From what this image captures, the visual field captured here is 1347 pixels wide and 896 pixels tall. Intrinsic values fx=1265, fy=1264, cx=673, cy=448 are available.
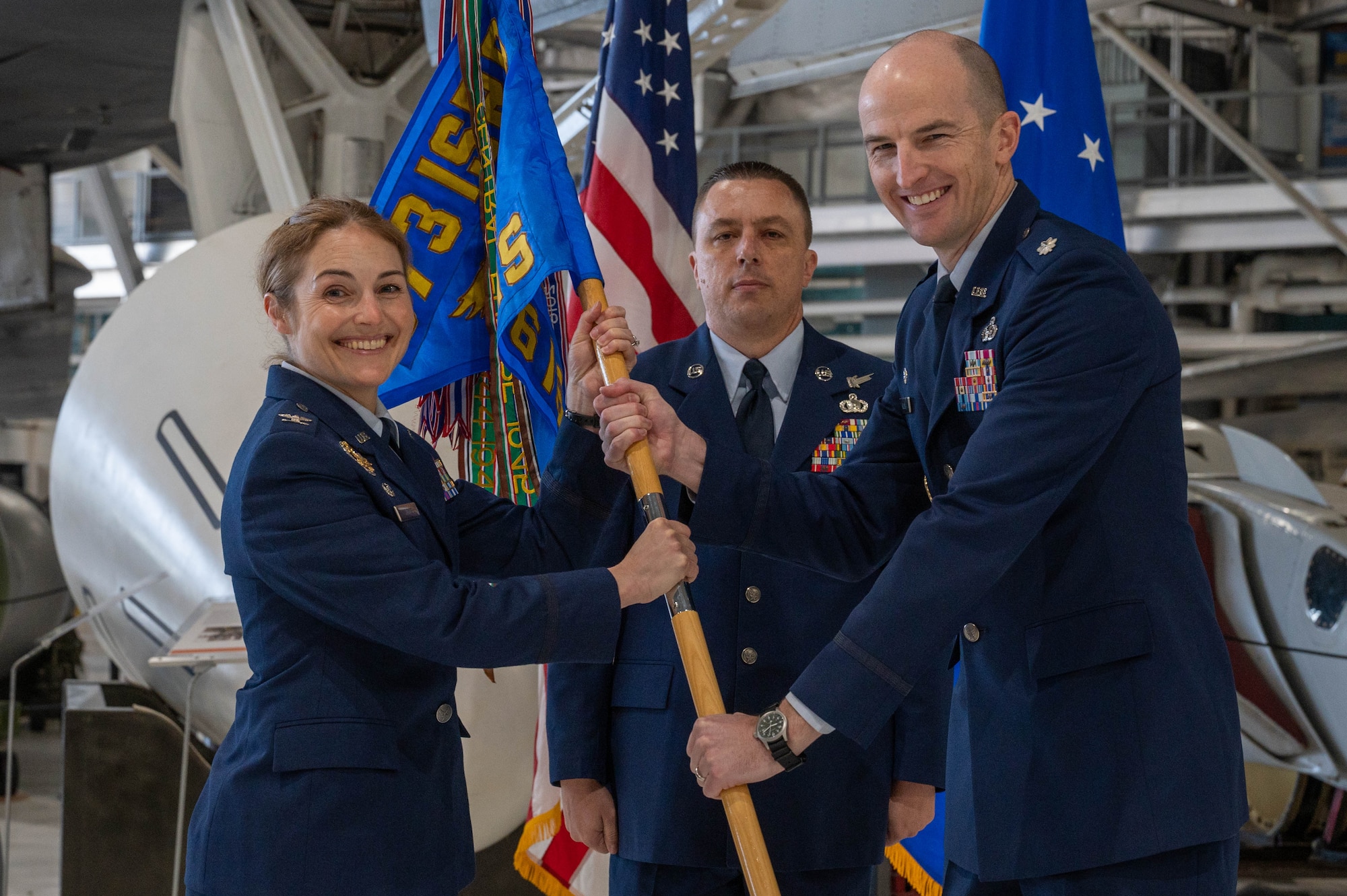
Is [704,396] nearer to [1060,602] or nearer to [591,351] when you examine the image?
[591,351]

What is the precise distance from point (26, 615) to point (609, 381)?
695 centimetres

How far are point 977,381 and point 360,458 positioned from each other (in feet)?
2.80

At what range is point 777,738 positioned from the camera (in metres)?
1.77

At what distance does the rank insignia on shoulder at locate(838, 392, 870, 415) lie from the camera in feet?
7.52

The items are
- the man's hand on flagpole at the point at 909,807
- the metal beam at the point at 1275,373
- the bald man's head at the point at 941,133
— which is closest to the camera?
the bald man's head at the point at 941,133

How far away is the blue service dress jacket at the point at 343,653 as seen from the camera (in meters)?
1.61

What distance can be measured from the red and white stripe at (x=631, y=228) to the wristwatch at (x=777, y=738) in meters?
1.48

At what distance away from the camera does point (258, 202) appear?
5219 millimetres

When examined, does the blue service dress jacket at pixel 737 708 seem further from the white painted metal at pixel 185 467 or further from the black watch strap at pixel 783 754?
the white painted metal at pixel 185 467

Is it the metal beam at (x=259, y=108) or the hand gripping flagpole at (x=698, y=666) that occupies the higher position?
the metal beam at (x=259, y=108)

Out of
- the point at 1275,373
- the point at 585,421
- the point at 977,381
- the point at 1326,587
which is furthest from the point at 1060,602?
the point at 1275,373

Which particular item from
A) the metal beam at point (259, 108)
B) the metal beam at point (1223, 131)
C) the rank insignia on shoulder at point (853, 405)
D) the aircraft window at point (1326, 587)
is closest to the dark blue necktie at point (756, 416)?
the rank insignia on shoulder at point (853, 405)

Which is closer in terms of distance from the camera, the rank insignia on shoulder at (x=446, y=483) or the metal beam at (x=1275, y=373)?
the rank insignia on shoulder at (x=446, y=483)

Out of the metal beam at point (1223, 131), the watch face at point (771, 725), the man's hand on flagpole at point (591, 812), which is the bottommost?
the man's hand on flagpole at point (591, 812)
